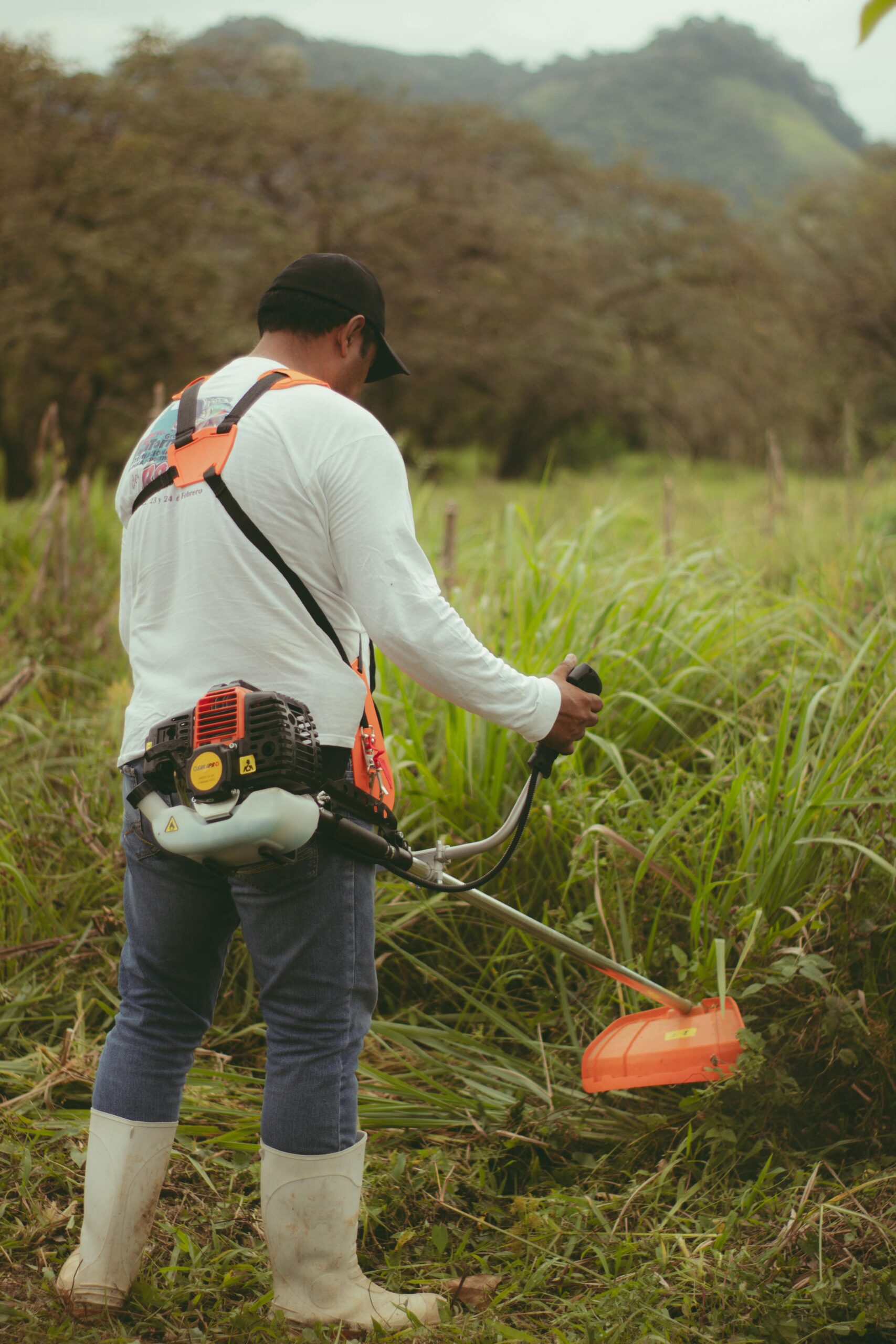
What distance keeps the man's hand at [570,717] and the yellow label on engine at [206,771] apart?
651 millimetres

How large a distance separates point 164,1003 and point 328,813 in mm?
499

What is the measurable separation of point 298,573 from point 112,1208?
1.18 meters

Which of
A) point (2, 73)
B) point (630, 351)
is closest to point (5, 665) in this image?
point (2, 73)

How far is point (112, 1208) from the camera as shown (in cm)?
196

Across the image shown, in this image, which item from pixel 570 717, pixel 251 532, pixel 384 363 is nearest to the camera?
pixel 251 532

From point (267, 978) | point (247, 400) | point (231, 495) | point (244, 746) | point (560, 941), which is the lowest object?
point (560, 941)

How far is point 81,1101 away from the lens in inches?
106

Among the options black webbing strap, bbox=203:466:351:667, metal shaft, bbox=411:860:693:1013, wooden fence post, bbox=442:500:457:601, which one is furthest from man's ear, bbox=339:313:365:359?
wooden fence post, bbox=442:500:457:601

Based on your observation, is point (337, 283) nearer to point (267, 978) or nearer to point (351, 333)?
point (351, 333)

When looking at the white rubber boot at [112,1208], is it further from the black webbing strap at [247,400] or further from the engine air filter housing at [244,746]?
the black webbing strap at [247,400]

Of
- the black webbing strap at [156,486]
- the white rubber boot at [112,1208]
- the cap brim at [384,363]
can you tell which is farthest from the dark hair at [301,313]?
the white rubber boot at [112,1208]

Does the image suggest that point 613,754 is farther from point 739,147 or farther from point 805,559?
point 739,147

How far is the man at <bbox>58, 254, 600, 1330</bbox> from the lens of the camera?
1.84 meters

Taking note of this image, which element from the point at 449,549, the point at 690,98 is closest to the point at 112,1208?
the point at 449,549
